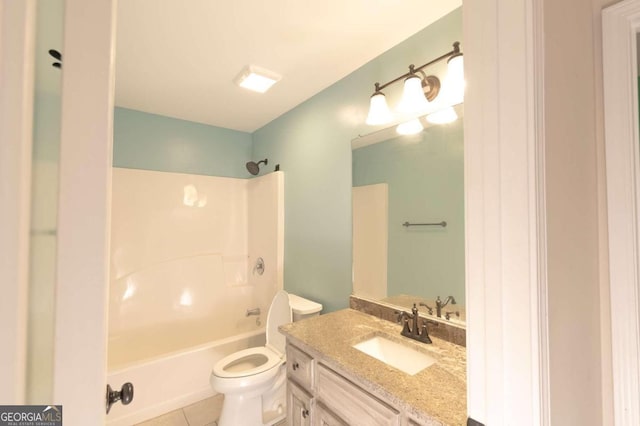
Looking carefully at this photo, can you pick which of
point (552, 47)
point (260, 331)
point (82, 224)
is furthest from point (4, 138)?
point (260, 331)

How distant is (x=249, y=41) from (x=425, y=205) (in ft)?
4.69

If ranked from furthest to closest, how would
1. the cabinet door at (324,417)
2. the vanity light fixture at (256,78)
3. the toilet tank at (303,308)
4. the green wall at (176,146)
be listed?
the green wall at (176,146)
the toilet tank at (303,308)
the vanity light fixture at (256,78)
the cabinet door at (324,417)

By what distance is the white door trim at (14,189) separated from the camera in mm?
346

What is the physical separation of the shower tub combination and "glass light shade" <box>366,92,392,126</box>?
123 cm

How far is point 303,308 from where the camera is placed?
6.63ft

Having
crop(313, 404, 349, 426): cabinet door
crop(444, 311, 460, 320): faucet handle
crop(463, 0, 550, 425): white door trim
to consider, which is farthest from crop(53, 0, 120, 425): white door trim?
crop(444, 311, 460, 320): faucet handle

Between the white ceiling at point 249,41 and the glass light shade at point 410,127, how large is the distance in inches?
20.1

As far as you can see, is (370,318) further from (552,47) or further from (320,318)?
(552,47)

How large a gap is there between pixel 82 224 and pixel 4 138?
0.44ft

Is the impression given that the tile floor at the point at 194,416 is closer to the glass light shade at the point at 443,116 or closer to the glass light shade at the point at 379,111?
the glass light shade at the point at 379,111

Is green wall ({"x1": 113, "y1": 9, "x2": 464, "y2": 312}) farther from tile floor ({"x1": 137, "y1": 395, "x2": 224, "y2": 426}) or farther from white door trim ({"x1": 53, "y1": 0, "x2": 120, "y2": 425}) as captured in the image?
white door trim ({"x1": 53, "y1": 0, "x2": 120, "y2": 425})

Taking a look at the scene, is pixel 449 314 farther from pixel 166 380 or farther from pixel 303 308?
pixel 166 380

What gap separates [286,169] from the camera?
262cm

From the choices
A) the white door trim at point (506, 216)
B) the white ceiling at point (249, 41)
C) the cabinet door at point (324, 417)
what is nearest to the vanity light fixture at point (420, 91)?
the white ceiling at point (249, 41)
